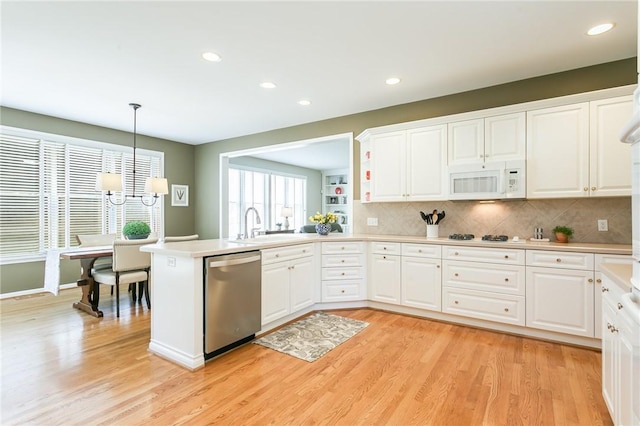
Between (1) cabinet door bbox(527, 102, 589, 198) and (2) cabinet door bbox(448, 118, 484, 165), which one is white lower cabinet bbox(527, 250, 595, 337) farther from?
(2) cabinet door bbox(448, 118, 484, 165)

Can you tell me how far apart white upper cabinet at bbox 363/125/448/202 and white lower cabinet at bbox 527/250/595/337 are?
122 cm

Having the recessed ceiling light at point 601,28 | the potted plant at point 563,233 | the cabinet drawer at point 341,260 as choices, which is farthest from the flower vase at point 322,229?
the recessed ceiling light at point 601,28

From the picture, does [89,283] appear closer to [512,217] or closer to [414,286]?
[414,286]

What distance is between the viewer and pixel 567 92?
129 inches

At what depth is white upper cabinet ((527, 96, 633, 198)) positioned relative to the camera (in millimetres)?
2836

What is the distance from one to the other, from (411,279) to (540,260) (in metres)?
1.27

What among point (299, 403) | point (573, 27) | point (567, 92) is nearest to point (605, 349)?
point (299, 403)

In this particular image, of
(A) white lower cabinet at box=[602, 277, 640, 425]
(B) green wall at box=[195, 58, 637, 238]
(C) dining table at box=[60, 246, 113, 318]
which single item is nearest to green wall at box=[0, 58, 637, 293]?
(B) green wall at box=[195, 58, 637, 238]

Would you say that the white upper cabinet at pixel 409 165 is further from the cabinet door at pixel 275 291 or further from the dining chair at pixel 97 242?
the dining chair at pixel 97 242

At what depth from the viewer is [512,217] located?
3.57 m

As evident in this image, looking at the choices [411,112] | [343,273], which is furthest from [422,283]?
[411,112]

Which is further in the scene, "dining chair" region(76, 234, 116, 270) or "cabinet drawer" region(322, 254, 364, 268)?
"dining chair" region(76, 234, 116, 270)

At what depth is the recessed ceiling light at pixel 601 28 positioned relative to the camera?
2.48 metres

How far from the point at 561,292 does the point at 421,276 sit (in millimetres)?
1264
